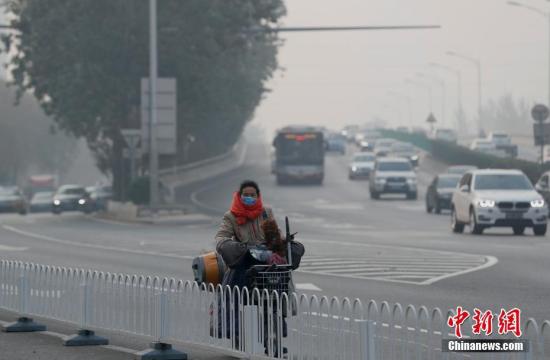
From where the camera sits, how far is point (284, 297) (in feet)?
44.2

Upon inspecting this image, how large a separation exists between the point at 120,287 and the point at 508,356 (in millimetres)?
6793

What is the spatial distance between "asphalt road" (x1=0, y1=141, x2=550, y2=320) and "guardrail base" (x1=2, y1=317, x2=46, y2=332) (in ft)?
17.9

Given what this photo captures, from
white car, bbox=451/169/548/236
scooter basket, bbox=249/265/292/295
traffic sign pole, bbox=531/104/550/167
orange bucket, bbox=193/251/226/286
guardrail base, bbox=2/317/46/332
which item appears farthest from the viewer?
traffic sign pole, bbox=531/104/550/167

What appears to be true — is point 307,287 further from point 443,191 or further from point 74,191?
point 74,191

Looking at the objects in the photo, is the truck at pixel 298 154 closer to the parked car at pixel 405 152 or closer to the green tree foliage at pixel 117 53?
the green tree foliage at pixel 117 53

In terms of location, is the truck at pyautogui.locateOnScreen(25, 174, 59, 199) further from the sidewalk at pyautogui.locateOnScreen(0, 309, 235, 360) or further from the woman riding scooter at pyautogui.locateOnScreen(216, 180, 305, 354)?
the woman riding scooter at pyautogui.locateOnScreen(216, 180, 305, 354)

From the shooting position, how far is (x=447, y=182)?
58.9m

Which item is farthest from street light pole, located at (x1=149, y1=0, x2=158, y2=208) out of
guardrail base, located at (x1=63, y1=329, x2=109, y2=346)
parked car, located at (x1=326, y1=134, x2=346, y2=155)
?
parked car, located at (x1=326, y1=134, x2=346, y2=155)

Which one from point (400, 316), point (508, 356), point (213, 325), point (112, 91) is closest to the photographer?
point (508, 356)

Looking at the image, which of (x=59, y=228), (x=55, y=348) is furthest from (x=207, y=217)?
(x=55, y=348)

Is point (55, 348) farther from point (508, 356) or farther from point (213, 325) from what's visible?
point (508, 356)

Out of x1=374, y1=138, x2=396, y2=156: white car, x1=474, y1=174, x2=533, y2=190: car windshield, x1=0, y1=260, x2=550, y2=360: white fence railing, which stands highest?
x1=374, y1=138, x2=396, y2=156: white car

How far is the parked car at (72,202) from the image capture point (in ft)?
243

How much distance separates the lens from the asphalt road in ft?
78.6
